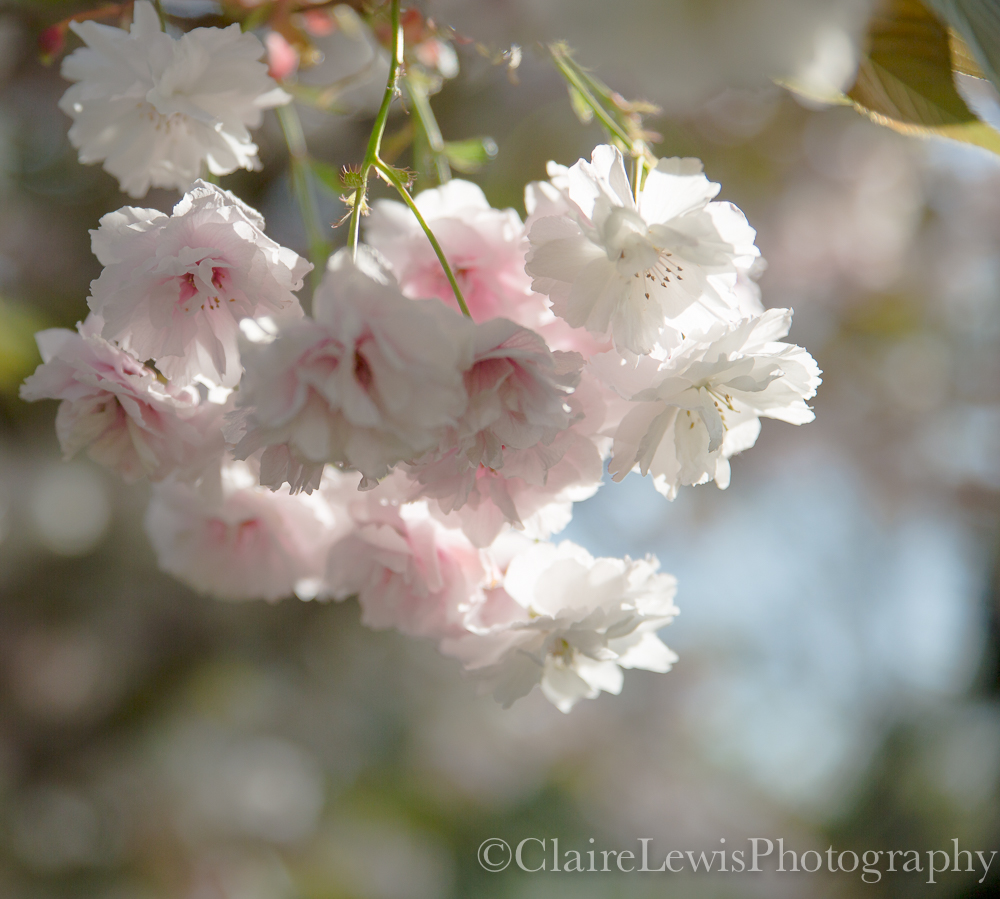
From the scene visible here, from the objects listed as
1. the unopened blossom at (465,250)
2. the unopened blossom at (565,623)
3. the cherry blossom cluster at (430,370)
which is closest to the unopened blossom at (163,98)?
the cherry blossom cluster at (430,370)

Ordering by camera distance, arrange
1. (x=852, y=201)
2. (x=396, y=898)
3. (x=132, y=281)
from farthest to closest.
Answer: (x=396, y=898)
(x=852, y=201)
(x=132, y=281)

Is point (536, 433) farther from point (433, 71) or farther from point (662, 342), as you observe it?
point (433, 71)

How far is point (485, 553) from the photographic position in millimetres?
493

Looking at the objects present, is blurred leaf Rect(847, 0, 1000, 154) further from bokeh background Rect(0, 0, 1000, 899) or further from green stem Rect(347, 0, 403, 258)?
bokeh background Rect(0, 0, 1000, 899)

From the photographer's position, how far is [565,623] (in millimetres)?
457

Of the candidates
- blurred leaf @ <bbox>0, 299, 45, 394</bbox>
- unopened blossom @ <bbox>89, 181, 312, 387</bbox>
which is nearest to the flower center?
unopened blossom @ <bbox>89, 181, 312, 387</bbox>

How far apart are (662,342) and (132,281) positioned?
0.28 m

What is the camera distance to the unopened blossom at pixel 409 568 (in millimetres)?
483

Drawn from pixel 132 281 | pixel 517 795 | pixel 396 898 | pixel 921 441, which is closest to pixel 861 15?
pixel 132 281

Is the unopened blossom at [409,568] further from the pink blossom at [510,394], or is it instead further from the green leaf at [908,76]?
the green leaf at [908,76]

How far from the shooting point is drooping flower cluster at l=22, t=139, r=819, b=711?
318 mm

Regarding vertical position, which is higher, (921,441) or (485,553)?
(485,553)

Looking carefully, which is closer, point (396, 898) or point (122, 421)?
point (122, 421)

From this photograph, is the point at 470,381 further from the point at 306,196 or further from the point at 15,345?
the point at 15,345
